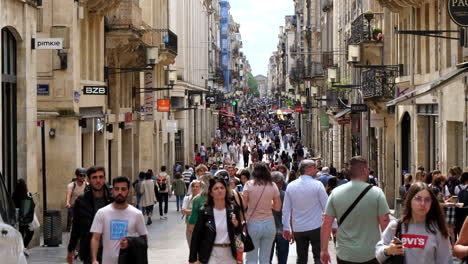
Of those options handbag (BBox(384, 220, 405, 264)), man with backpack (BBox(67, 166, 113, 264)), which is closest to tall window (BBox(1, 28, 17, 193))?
man with backpack (BBox(67, 166, 113, 264))

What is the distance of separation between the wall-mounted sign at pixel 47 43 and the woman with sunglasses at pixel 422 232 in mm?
12852

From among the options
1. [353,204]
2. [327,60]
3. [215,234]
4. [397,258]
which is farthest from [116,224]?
[327,60]

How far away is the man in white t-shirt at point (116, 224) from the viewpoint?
9.27 m

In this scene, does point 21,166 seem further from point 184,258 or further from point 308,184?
point 308,184

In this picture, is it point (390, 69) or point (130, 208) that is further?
point (390, 69)

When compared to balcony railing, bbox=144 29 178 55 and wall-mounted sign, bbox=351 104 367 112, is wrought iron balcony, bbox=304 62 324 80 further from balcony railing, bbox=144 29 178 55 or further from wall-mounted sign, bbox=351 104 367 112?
wall-mounted sign, bbox=351 104 367 112

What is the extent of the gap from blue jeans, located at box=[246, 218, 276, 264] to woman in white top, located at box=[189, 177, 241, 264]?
209cm

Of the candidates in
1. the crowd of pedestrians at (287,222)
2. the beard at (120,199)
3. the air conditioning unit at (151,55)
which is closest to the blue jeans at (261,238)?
the crowd of pedestrians at (287,222)

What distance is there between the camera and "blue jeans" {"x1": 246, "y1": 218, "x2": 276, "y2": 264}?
38.3ft

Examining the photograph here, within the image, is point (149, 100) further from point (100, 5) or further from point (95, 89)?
point (95, 89)

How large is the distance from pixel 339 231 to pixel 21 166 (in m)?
11.4

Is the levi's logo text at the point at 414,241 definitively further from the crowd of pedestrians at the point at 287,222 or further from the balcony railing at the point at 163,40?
the balcony railing at the point at 163,40

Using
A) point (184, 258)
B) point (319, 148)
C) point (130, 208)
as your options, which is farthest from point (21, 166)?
point (319, 148)

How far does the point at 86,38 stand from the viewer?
27.9 metres
